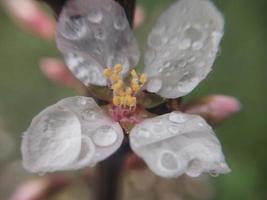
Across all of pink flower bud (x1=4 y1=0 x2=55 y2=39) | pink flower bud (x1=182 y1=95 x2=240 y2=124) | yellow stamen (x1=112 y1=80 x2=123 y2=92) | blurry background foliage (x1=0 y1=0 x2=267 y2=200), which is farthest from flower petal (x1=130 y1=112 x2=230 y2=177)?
blurry background foliage (x1=0 y1=0 x2=267 y2=200)

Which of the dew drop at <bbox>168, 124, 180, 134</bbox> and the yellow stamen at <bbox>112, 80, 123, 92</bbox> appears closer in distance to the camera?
the dew drop at <bbox>168, 124, 180, 134</bbox>

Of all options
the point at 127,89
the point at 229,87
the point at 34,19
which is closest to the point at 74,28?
the point at 127,89

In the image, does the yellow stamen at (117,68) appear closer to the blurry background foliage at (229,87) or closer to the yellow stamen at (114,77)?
the yellow stamen at (114,77)

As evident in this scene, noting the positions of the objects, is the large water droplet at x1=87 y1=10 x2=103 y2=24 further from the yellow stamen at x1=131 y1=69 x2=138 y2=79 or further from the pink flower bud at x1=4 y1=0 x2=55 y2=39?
the pink flower bud at x1=4 y1=0 x2=55 y2=39

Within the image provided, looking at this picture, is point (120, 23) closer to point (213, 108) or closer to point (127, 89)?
point (127, 89)

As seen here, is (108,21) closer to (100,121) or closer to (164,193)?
(100,121)

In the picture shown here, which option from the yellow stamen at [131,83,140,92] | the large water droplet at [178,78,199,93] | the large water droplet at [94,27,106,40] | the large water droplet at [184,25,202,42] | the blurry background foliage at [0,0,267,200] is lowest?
the blurry background foliage at [0,0,267,200]
